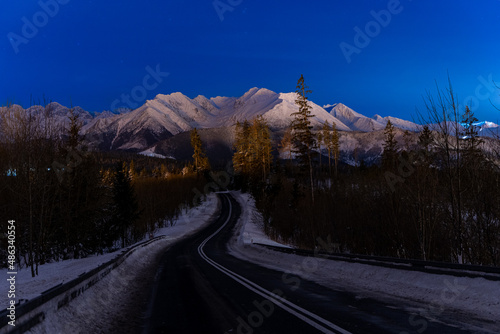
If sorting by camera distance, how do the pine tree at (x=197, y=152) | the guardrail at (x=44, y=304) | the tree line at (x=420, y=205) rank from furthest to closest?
the pine tree at (x=197, y=152) < the tree line at (x=420, y=205) < the guardrail at (x=44, y=304)

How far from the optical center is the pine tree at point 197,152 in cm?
10078

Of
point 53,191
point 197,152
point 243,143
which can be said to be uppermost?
point 197,152

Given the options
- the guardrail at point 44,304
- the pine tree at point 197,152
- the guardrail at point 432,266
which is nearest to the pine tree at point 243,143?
the pine tree at point 197,152

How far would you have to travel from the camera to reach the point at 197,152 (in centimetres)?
10606

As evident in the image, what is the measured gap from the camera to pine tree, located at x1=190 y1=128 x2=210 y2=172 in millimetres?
100775

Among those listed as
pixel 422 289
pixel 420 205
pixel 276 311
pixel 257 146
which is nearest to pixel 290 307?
pixel 276 311

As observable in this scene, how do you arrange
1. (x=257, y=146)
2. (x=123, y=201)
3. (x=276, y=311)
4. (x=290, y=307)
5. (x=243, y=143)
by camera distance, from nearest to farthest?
(x=276, y=311)
(x=290, y=307)
(x=123, y=201)
(x=257, y=146)
(x=243, y=143)

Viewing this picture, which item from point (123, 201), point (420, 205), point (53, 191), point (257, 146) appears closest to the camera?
point (420, 205)

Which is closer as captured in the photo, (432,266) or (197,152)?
(432,266)

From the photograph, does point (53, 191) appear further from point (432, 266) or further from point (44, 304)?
point (432, 266)

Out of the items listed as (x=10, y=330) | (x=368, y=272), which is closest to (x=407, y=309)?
(x=368, y=272)

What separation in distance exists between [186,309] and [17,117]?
45.5ft

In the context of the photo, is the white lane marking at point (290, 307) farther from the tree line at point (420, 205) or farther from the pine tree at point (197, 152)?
the pine tree at point (197, 152)

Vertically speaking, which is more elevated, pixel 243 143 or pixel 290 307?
pixel 243 143
